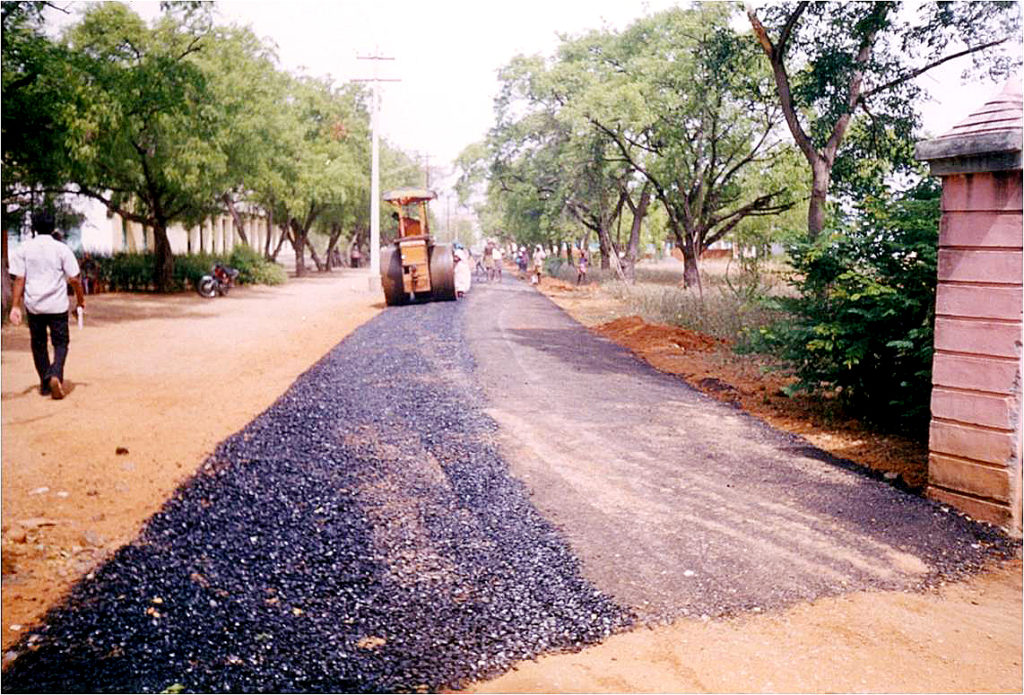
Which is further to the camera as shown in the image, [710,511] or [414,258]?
[414,258]

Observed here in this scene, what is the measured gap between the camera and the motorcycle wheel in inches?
985

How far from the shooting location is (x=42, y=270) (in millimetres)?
8266

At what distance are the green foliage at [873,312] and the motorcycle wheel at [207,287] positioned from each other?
20205 millimetres

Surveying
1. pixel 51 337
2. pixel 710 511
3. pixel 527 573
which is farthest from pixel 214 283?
pixel 527 573

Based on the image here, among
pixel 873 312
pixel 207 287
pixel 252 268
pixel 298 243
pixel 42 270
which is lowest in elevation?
pixel 207 287

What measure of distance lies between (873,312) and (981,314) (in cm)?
171

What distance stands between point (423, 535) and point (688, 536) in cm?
145

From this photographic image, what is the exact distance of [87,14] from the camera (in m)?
17.4

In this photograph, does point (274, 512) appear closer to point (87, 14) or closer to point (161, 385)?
point (161, 385)

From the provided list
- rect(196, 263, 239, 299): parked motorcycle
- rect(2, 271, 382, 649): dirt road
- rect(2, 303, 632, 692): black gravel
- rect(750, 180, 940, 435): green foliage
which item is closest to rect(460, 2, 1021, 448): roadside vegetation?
rect(750, 180, 940, 435): green foliage

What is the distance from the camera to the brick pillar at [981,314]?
16.2 ft

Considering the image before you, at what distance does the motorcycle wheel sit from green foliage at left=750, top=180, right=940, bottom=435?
20.2 meters

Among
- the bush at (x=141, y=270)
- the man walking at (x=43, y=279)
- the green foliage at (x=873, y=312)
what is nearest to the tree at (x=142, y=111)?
the bush at (x=141, y=270)

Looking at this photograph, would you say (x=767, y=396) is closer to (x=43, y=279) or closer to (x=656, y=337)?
(x=656, y=337)
